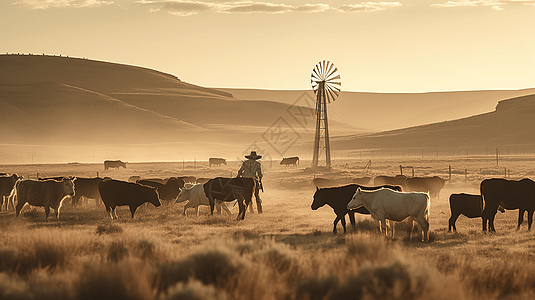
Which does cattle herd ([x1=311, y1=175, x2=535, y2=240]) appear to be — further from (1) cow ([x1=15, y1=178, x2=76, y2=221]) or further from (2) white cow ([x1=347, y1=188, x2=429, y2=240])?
(1) cow ([x1=15, y1=178, x2=76, y2=221])

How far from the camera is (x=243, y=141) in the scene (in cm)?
12262

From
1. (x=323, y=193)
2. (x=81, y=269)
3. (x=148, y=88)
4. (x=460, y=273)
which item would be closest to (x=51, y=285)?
(x=81, y=269)

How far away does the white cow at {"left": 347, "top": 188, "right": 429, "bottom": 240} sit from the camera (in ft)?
43.3

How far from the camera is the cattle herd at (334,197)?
1368cm

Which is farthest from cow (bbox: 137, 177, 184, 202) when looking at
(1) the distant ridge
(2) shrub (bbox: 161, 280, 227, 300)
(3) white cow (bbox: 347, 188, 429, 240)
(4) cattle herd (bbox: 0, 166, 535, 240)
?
(1) the distant ridge

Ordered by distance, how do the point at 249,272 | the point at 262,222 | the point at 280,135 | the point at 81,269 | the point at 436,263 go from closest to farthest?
the point at 249,272, the point at 81,269, the point at 436,263, the point at 262,222, the point at 280,135

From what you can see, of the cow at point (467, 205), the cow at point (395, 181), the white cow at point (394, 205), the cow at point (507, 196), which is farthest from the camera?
the cow at point (395, 181)

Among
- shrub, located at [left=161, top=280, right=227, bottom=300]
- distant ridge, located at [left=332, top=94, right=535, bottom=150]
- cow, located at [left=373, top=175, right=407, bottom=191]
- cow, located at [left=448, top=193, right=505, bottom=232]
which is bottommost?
shrub, located at [left=161, top=280, right=227, bottom=300]

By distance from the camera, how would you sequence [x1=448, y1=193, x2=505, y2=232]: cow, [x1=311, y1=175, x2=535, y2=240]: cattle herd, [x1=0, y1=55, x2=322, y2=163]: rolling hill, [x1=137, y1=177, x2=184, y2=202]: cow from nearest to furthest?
1. [x1=311, y1=175, x2=535, y2=240]: cattle herd
2. [x1=448, y1=193, x2=505, y2=232]: cow
3. [x1=137, y1=177, x2=184, y2=202]: cow
4. [x1=0, y1=55, x2=322, y2=163]: rolling hill

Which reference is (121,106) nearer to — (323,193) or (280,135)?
(280,135)

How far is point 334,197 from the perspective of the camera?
15602mm

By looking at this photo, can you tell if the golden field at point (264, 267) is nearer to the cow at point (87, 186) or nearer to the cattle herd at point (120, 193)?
the cattle herd at point (120, 193)

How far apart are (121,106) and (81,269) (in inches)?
5417

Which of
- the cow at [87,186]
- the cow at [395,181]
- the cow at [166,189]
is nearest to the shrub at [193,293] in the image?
the cow at [166,189]
